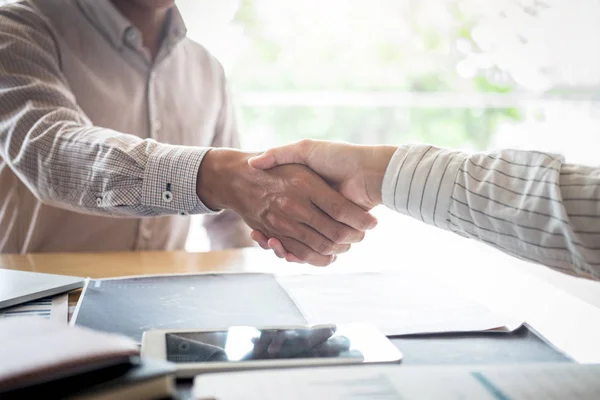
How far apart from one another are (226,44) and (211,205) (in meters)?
1.76

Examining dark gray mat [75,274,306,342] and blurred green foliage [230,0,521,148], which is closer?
dark gray mat [75,274,306,342]

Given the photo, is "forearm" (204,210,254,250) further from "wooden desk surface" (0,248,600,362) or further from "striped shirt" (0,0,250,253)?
"wooden desk surface" (0,248,600,362)

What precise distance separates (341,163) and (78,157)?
427mm

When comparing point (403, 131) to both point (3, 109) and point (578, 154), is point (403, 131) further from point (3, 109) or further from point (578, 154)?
point (3, 109)

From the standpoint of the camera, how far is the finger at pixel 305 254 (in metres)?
1.11

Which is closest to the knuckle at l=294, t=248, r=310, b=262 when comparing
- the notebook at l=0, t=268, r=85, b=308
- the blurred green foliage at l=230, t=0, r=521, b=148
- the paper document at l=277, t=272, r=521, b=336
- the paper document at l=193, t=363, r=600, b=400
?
the paper document at l=277, t=272, r=521, b=336

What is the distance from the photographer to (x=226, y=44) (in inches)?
107

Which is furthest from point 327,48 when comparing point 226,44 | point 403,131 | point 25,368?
point 25,368

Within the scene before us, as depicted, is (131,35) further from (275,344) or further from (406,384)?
(406,384)

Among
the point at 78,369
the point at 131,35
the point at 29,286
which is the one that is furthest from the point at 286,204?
the point at 78,369

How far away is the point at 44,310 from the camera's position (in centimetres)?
79

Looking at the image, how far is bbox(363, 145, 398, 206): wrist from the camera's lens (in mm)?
956

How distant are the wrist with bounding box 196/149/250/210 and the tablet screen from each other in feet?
1.38

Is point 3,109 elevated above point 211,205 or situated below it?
above
